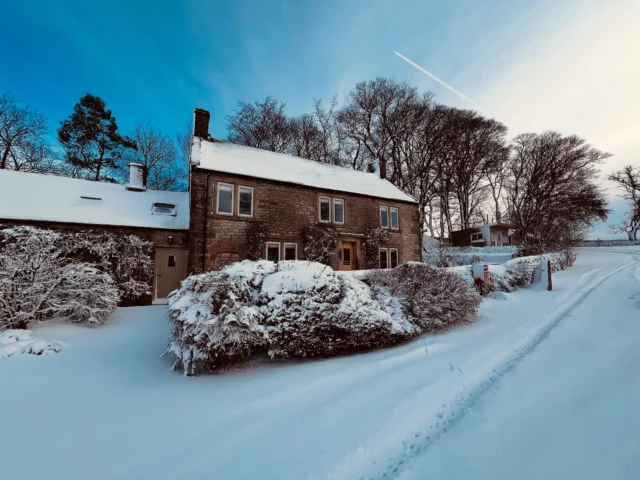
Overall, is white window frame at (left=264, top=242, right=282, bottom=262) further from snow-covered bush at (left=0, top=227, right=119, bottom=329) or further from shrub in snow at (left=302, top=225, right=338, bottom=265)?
snow-covered bush at (left=0, top=227, right=119, bottom=329)

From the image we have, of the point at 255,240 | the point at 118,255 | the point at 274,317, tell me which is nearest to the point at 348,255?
the point at 255,240

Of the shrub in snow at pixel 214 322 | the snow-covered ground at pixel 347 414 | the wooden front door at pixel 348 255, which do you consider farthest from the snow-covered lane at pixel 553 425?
the wooden front door at pixel 348 255

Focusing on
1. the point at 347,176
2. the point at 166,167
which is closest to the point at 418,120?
the point at 347,176

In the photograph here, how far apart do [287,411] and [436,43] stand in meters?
11.3

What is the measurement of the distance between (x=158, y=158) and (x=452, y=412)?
27562 mm

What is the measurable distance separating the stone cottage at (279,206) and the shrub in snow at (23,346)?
19.8 feet

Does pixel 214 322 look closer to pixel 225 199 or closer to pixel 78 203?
pixel 225 199

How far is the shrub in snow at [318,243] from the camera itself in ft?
43.7

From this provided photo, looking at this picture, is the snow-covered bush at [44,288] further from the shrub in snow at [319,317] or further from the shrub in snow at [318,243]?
the shrub in snow at [318,243]

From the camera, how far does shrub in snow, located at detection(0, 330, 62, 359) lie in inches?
183

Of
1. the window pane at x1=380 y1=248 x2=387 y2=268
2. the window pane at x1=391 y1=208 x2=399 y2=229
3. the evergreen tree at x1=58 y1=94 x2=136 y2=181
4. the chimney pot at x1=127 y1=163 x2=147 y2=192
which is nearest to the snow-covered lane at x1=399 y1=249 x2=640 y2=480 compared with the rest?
the window pane at x1=380 y1=248 x2=387 y2=268

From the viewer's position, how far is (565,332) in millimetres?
5039

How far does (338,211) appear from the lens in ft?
48.7

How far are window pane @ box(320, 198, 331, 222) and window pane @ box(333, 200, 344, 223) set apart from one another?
1.23 ft
